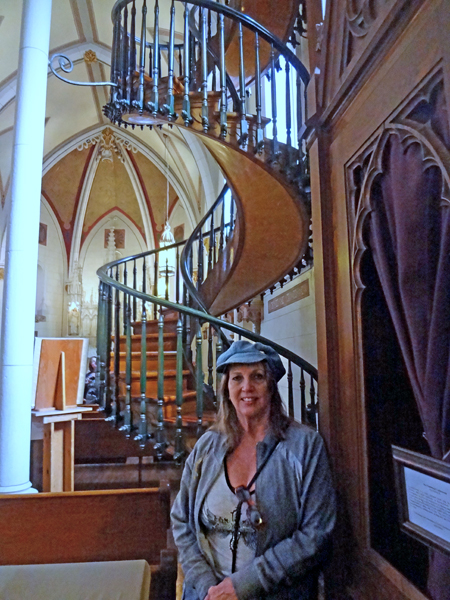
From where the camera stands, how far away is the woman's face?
1131mm

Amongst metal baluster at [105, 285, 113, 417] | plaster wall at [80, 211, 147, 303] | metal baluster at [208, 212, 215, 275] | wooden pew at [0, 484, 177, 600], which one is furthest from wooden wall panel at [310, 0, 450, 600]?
plaster wall at [80, 211, 147, 303]

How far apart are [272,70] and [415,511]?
259 cm

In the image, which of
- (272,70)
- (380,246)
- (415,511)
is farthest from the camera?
(272,70)

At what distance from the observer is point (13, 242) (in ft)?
8.56

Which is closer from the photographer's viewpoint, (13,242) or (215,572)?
(215,572)

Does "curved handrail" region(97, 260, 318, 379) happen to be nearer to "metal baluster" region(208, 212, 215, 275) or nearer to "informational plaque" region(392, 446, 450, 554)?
"informational plaque" region(392, 446, 450, 554)

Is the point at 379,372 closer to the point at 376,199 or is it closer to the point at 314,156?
the point at 376,199

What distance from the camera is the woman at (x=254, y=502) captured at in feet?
3.18

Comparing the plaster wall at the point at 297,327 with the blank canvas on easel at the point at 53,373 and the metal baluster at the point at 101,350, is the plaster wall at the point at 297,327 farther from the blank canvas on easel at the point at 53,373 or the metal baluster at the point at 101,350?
the blank canvas on easel at the point at 53,373

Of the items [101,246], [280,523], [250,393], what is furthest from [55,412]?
[101,246]

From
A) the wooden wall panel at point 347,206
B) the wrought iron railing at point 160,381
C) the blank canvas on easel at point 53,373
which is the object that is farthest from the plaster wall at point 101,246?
the wooden wall panel at point 347,206

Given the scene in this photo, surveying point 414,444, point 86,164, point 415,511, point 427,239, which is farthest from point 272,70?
point 86,164

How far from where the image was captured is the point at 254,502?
1016mm

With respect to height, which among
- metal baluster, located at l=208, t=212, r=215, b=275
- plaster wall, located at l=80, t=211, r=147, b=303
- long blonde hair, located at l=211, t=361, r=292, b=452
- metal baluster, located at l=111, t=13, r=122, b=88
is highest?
plaster wall, located at l=80, t=211, r=147, b=303
